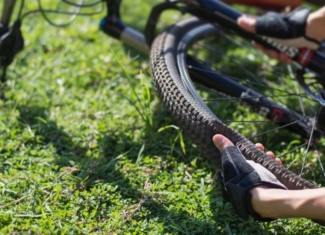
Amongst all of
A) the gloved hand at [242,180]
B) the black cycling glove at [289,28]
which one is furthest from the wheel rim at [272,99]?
the gloved hand at [242,180]

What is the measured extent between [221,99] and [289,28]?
470 mm

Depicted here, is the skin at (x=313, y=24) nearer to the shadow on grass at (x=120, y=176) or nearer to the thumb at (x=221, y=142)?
the shadow on grass at (x=120, y=176)

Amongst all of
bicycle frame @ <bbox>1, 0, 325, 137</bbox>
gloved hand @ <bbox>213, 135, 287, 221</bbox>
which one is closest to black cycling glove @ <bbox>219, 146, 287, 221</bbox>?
gloved hand @ <bbox>213, 135, 287, 221</bbox>

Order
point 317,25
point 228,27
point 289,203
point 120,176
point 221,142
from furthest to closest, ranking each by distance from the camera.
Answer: point 228,27, point 317,25, point 120,176, point 221,142, point 289,203

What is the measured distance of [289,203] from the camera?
5.22ft

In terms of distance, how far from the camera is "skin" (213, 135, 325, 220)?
1579mm

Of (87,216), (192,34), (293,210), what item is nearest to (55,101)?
(192,34)

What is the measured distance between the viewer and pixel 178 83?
78.6 inches

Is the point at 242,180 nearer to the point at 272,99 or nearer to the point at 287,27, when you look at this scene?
the point at 272,99

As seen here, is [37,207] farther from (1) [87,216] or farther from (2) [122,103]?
(2) [122,103]

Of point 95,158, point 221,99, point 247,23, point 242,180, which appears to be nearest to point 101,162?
point 95,158

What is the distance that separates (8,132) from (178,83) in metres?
0.69

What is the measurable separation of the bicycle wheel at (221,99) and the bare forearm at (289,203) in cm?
10

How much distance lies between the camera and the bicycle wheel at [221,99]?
5.99ft
